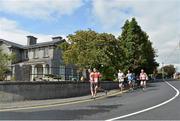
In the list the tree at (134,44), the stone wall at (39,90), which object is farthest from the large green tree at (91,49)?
the tree at (134,44)

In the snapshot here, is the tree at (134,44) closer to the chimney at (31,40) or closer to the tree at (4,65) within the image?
the chimney at (31,40)

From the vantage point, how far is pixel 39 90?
22359 millimetres

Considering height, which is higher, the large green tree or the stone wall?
the large green tree

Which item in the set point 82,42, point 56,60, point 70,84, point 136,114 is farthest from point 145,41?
point 136,114

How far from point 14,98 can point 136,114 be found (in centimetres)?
935

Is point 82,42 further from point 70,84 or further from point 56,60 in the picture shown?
point 56,60

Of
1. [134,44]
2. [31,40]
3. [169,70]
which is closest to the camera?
[134,44]

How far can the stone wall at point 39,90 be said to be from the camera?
67.1 feet

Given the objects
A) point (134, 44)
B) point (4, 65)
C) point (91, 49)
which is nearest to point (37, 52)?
point (134, 44)

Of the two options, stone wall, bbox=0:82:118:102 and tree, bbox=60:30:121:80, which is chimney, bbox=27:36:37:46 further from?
stone wall, bbox=0:82:118:102

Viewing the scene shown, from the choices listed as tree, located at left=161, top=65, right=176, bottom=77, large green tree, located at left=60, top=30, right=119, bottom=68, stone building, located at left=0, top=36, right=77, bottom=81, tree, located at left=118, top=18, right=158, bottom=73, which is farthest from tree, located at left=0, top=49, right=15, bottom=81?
tree, located at left=161, top=65, right=176, bottom=77

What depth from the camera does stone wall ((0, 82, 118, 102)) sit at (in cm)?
2044

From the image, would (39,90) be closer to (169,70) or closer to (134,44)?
(134,44)

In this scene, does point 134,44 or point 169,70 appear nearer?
point 134,44
